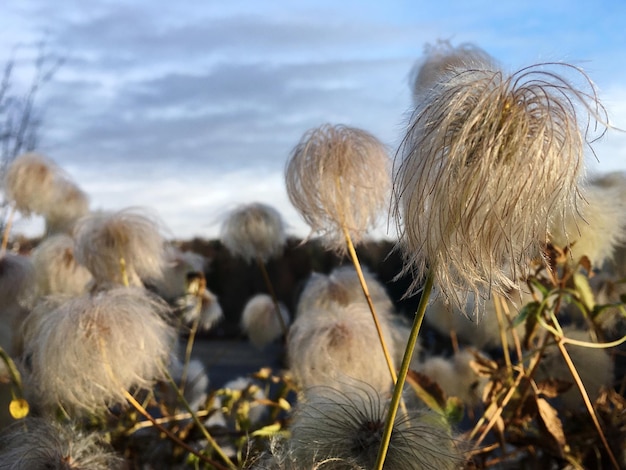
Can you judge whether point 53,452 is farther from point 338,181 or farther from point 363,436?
point 338,181

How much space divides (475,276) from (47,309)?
4.08ft

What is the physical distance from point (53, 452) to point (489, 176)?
84 cm

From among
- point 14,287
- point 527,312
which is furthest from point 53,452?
point 14,287

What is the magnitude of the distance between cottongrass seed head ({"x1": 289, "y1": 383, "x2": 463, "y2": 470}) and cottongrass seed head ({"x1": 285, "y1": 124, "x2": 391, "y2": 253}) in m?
0.32

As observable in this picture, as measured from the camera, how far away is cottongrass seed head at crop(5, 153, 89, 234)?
2.55 metres

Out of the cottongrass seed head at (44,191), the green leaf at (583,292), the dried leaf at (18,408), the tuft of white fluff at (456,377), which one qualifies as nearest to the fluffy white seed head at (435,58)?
the green leaf at (583,292)

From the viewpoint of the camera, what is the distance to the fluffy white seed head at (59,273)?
2066 millimetres

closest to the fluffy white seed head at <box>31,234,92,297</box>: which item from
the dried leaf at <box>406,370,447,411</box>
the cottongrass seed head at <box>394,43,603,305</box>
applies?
the dried leaf at <box>406,370,447,411</box>

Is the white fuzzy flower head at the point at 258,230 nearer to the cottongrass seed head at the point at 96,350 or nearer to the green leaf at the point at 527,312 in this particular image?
the cottongrass seed head at the point at 96,350

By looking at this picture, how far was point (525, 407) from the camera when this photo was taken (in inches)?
55.7

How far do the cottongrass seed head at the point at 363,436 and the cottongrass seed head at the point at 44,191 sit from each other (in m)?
1.61

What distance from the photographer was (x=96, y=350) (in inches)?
50.3

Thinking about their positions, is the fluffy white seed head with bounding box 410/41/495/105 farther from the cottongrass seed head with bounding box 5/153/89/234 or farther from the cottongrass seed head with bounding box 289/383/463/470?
the cottongrass seed head with bounding box 5/153/89/234

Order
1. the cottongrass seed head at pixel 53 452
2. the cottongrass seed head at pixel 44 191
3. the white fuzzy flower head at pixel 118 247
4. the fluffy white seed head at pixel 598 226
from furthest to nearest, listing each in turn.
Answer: the cottongrass seed head at pixel 44 191 → the white fuzzy flower head at pixel 118 247 → the fluffy white seed head at pixel 598 226 → the cottongrass seed head at pixel 53 452
